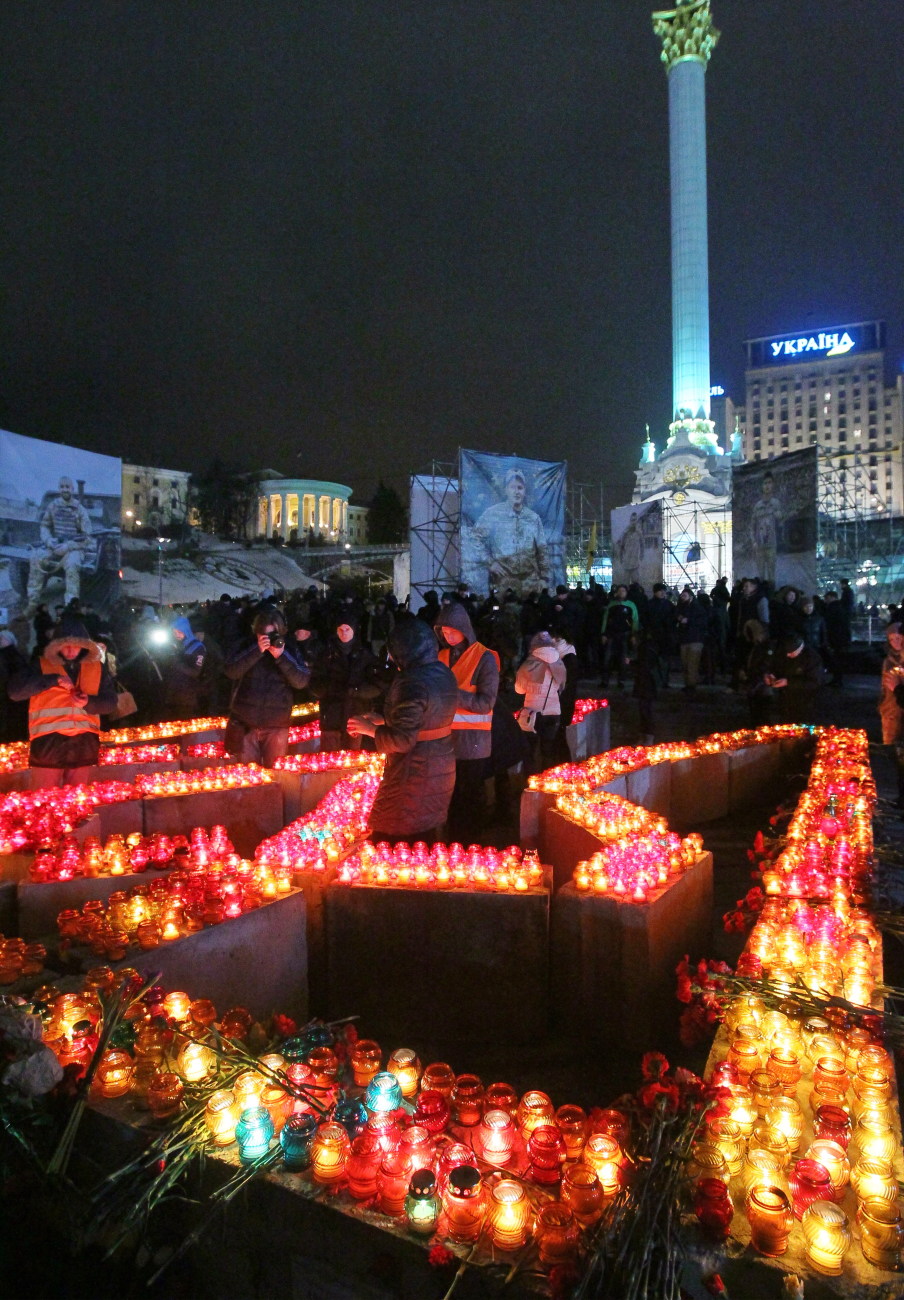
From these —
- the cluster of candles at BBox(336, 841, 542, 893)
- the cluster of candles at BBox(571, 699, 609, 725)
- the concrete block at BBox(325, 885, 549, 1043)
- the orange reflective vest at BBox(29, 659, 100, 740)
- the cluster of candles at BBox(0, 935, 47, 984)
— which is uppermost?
the orange reflective vest at BBox(29, 659, 100, 740)

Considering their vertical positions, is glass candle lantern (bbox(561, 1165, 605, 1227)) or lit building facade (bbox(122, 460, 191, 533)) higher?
lit building facade (bbox(122, 460, 191, 533))

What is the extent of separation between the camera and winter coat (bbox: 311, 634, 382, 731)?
25.8ft

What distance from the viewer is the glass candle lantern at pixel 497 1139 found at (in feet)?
6.66

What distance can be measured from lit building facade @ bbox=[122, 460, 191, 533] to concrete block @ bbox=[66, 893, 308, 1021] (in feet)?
145

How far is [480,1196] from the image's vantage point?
1.83 m

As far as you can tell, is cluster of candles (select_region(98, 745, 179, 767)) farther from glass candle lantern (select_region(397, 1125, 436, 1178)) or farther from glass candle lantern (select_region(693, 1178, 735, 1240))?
glass candle lantern (select_region(693, 1178, 735, 1240))

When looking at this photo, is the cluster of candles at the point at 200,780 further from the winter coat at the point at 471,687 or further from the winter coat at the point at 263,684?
the winter coat at the point at 471,687

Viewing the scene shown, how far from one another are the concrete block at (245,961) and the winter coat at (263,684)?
2.77 metres

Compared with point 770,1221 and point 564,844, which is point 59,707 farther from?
point 770,1221

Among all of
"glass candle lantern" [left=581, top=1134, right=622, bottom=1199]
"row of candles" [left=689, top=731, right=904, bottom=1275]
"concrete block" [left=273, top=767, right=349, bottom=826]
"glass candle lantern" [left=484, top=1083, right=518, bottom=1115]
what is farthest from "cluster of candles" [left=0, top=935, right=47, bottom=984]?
"concrete block" [left=273, top=767, right=349, bottom=826]

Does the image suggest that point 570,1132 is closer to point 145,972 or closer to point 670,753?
point 145,972

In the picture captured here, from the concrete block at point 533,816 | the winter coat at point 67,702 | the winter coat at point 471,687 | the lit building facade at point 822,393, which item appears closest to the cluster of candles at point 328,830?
the winter coat at point 471,687

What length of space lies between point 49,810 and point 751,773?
6456 millimetres

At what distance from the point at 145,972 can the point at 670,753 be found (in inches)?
216
